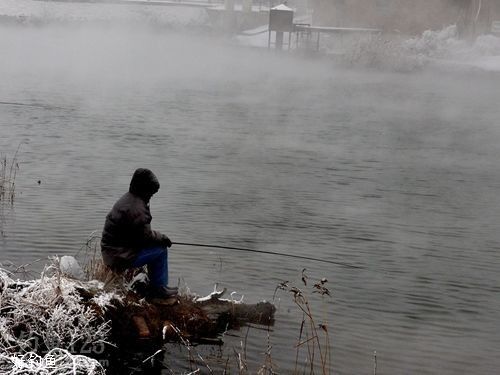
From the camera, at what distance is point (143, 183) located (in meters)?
8.03

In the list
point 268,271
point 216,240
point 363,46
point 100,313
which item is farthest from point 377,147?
point 363,46

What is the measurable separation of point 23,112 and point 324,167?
10.3 meters

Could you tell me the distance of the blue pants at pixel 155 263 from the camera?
815 cm

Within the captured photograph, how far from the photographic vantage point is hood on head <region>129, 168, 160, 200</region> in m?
8.02

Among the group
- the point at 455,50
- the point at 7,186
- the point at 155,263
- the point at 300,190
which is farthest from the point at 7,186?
the point at 455,50

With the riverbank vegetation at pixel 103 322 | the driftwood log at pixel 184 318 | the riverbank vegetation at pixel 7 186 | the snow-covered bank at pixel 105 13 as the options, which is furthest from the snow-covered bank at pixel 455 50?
the riverbank vegetation at pixel 103 322

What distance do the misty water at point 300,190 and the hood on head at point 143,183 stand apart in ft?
4.83

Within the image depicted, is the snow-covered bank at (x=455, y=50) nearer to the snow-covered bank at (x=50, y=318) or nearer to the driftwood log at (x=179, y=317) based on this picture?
the driftwood log at (x=179, y=317)

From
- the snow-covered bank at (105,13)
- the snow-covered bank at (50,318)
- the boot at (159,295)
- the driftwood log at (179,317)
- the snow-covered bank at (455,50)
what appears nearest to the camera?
the snow-covered bank at (50,318)

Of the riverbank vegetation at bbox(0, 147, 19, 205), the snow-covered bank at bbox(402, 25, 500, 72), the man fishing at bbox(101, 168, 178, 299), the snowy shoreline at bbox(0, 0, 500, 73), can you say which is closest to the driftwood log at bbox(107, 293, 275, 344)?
the man fishing at bbox(101, 168, 178, 299)

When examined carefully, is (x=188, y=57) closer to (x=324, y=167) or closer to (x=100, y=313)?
(x=324, y=167)

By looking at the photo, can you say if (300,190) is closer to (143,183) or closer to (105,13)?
(143,183)

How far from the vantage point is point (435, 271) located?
39.3 ft

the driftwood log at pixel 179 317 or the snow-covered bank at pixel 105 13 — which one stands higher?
the driftwood log at pixel 179 317
